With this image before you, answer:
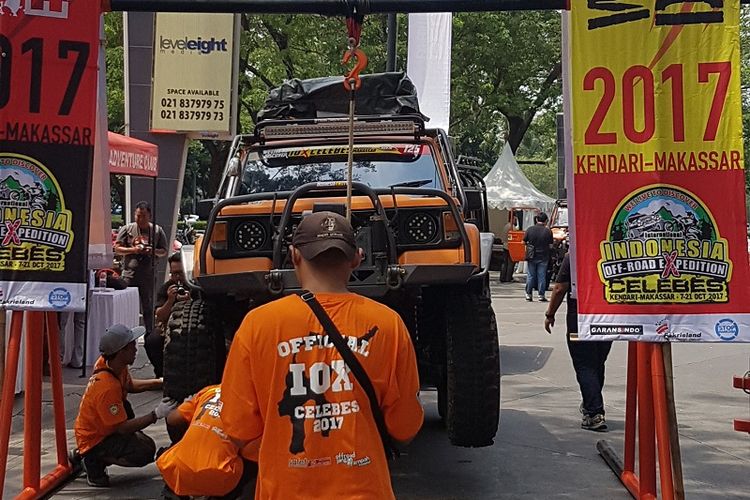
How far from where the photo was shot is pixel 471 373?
6078 millimetres

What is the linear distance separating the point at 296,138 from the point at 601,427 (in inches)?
138

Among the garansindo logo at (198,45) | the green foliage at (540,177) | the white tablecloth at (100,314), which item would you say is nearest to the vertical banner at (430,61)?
the garansindo logo at (198,45)

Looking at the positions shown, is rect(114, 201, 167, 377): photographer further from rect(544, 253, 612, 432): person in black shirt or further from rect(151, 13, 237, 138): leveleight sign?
rect(544, 253, 612, 432): person in black shirt

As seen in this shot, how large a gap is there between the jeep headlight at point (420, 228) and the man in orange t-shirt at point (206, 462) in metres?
1.96

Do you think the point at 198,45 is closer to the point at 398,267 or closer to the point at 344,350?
the point at 398,267

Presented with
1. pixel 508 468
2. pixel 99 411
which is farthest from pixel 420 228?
pixel 99 411

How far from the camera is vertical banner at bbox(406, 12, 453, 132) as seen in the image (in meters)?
15.9

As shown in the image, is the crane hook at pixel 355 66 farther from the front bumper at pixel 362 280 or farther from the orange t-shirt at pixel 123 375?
the orange t-shirt at pixel 123 375

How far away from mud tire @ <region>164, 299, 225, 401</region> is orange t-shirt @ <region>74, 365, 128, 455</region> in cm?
53

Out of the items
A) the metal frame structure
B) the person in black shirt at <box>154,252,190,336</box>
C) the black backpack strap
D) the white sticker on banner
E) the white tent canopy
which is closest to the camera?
the black backpack strap

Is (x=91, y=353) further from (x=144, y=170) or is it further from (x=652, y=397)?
(x=652, y=397)

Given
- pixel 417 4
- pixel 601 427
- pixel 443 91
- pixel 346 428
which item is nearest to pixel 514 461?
pixel 601 427

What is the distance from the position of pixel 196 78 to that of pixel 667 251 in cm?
1315

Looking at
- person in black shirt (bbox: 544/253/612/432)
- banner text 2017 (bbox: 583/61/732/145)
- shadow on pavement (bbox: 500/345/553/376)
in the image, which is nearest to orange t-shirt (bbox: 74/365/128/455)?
banner text 2017 (bbox: 583/61/732/145)
